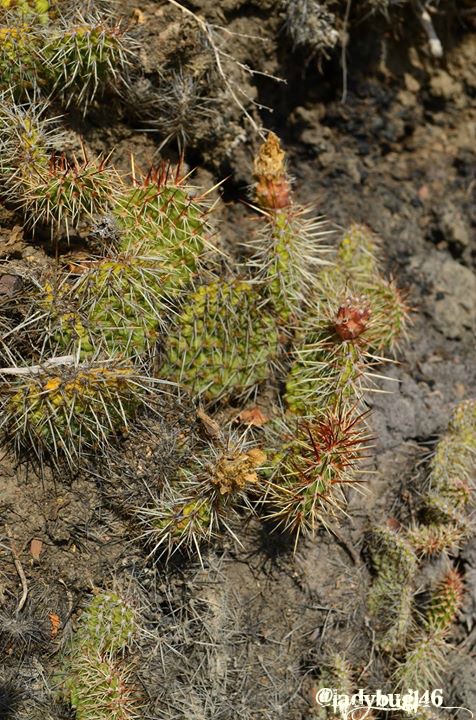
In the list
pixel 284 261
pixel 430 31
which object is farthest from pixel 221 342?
pixel 430 31

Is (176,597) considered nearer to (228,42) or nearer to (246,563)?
(246,563)

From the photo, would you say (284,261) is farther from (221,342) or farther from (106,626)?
(106,626)

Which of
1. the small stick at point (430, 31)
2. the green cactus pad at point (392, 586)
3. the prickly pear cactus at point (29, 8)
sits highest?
the small stick at point (430, 31)

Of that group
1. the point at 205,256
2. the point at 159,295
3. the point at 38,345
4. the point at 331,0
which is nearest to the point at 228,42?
the point at 331,0

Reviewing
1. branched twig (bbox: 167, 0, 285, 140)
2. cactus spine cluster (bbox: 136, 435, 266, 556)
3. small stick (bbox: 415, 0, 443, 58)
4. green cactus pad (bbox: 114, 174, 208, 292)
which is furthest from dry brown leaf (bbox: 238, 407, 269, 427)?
small stick (bbox: 415, 0, 443, 58)

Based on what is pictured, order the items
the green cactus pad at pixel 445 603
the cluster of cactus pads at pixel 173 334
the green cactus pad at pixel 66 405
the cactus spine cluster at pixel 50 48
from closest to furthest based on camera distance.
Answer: the green cactus pad at pixel 66 405, the cluster of cactus pads at pixel 173 334, the cactus spine cluster at pixel 50 48, the green cactus pad at pixel 445 603

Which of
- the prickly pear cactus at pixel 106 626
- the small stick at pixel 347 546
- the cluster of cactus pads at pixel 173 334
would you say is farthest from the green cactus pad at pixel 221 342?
the prickly pear cactus at pixel 106 626

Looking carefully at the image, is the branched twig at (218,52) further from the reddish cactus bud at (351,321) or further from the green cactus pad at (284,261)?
the reddish cactus bud at (351,321)
